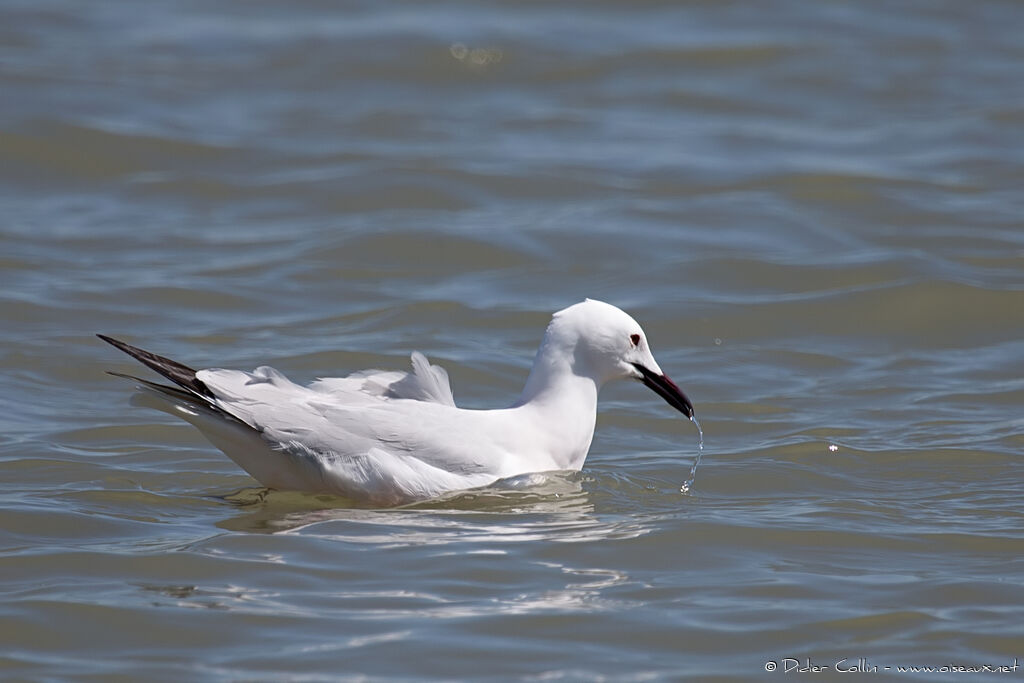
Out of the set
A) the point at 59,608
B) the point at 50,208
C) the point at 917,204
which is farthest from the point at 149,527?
the point at 917,204

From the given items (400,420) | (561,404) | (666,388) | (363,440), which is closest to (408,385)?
(400,420)

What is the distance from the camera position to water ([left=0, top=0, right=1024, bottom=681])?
4934 mm

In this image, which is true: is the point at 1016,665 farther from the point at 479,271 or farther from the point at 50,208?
the point at 50,208

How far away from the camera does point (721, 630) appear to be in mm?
4855

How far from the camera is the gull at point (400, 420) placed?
19.0ft

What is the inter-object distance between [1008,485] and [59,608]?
390cm

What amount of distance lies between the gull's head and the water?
469 millimetres

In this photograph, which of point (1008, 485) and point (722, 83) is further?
point (722, 83)

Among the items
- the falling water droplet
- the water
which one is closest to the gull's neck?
the water

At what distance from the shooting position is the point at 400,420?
5.91 meters

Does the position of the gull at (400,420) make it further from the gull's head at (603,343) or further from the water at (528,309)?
the water at (528,309)

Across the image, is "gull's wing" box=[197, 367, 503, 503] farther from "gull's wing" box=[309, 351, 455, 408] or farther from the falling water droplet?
the falling water droplet

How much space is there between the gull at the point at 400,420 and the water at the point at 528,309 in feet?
0.41

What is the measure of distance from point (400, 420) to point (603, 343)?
96cm
